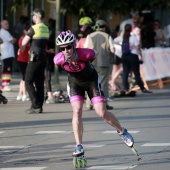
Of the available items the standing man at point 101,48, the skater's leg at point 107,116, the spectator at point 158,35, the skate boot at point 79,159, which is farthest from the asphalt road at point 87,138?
the spectator at point 158,35

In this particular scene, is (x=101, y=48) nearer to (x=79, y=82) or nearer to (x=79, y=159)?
(x=79, y=82)

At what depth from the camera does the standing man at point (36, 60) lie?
16.3m

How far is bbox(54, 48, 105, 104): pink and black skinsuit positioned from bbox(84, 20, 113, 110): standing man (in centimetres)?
609

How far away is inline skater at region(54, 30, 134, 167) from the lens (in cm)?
1044

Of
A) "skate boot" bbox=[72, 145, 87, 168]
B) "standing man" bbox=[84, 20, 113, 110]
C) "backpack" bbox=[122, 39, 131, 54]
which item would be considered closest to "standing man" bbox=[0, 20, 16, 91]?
"backpack" bbox=[122, 39, 131, 54]

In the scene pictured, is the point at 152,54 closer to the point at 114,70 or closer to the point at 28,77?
the point at 114,70

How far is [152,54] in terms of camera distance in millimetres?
23844

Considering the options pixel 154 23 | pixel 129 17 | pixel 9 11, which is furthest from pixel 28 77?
pixel 154 23

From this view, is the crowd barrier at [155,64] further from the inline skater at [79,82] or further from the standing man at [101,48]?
the inline skater at [79,82]

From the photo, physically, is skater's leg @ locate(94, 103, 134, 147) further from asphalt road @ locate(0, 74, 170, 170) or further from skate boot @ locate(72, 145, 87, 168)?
skate boot @ locate(72, 145, 87, 168)

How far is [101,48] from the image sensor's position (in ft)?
56.1

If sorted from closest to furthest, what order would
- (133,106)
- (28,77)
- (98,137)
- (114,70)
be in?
(98,137) < (28,77) < (133,106) < (114,70)

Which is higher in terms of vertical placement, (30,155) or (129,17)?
(129,17)

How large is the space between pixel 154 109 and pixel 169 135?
4347 mm
